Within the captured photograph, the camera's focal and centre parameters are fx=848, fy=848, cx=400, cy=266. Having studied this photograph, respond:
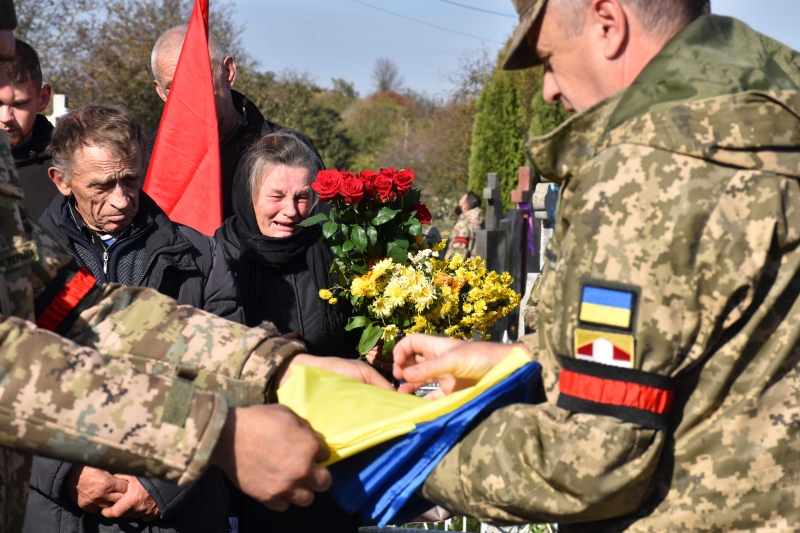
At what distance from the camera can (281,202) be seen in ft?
13.8

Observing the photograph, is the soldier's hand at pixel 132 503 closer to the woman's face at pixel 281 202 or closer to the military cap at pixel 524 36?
the woman's face at pixel 281 202

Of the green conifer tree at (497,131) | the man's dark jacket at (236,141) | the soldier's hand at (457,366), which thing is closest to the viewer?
the soldier's hand at (457,366)

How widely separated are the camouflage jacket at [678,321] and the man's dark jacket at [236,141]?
359 cm

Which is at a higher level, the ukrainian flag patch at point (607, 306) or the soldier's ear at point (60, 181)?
the soldier's ear at point (60, 181)

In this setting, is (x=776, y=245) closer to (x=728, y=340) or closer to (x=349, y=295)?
(x=728, y=340)

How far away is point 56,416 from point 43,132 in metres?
3.16

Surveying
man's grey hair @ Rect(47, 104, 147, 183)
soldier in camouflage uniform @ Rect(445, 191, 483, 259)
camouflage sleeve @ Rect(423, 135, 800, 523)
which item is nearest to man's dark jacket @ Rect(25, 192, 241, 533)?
man's grey hair @ Rect(47, 104, 147, 183)

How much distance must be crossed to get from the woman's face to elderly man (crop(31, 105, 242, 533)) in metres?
0.56

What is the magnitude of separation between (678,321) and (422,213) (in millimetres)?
2640

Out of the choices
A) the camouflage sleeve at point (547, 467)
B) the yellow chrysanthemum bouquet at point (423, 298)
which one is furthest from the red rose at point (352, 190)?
the camouflage sleeve at point (547, 467)

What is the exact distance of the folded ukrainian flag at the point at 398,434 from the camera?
195cm

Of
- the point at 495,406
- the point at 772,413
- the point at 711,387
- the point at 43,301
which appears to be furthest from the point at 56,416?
the point at 772,413

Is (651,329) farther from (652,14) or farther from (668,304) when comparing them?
(652,14)

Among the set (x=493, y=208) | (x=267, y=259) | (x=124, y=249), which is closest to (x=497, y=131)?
(x=493, y=208)
